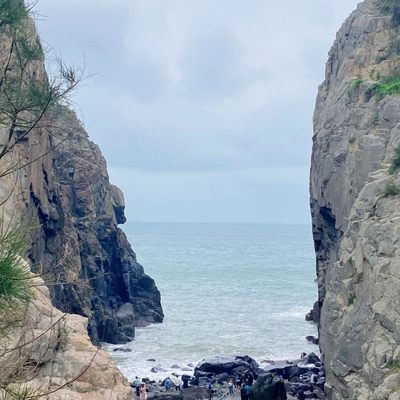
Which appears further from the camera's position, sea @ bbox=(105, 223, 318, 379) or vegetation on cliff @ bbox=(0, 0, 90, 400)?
sea @ bbox=(105, 223, 318, 379)

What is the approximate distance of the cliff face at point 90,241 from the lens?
3784 centimetres

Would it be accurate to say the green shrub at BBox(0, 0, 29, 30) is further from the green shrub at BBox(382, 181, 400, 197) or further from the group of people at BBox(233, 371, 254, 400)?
the group of people at BBox(233, 371, 254, 400)

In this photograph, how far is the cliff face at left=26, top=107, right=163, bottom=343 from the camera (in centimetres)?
3784

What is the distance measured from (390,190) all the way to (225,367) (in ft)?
67.2

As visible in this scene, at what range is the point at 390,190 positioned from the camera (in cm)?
2355

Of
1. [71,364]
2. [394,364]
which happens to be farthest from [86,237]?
[71,364]

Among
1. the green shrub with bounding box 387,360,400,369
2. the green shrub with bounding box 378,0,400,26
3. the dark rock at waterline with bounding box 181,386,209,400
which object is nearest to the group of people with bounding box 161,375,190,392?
the dark rock at waterline with bounding box 181,386,209,400

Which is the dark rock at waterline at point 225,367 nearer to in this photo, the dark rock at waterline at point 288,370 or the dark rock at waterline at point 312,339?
the dark rock at waterline at point 288,370

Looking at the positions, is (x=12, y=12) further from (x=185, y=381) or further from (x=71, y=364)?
(x=185, y=381)

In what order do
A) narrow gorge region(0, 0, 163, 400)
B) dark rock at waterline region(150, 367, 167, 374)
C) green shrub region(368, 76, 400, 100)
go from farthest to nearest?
dark rock at waterline region(150, 367, 167, 374)
green shrub region(368, 76, 400, 100)
narrow gorge region(0, 0, 163, 400)

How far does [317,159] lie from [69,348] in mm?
28611

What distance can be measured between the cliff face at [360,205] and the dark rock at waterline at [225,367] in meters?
7.03

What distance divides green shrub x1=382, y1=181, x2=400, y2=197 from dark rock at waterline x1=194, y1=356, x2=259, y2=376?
19.2 meters

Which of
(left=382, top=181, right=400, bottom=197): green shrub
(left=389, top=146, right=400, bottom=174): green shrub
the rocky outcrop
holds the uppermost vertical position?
(left=389, top=146, right=400, bottom=174): green shrub
